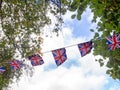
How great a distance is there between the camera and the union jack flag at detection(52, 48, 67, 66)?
13.7m

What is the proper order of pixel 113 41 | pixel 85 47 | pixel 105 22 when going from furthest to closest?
pixel 85 47, pixel 113 41, pixel 105 22

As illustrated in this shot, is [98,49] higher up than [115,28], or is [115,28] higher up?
[115,28]

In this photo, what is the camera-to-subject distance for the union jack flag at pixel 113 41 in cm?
960

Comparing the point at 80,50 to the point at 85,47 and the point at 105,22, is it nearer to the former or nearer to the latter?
the point at 85,47

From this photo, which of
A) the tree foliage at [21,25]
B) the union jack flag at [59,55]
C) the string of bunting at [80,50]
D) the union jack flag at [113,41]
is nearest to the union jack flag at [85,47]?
the string of bunting at [80,50]

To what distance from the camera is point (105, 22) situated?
8.98m

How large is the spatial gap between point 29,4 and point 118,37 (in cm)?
920

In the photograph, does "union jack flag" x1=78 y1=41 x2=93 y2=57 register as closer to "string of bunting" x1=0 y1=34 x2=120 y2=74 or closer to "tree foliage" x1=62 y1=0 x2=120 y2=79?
"string of bunting" x1=0 y1=34 x2=120 y2=74

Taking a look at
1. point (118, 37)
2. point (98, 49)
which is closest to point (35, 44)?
point (118, 37)

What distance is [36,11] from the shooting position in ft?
63.5

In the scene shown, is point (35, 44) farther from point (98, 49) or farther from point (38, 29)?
point (98, 49)

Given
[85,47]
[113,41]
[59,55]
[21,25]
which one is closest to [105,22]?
[113,41]

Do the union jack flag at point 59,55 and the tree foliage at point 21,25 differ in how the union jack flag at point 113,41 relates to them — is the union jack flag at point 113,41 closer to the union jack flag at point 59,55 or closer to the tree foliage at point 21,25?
the union jack flag at point 59,55

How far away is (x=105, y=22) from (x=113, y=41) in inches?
67.5
